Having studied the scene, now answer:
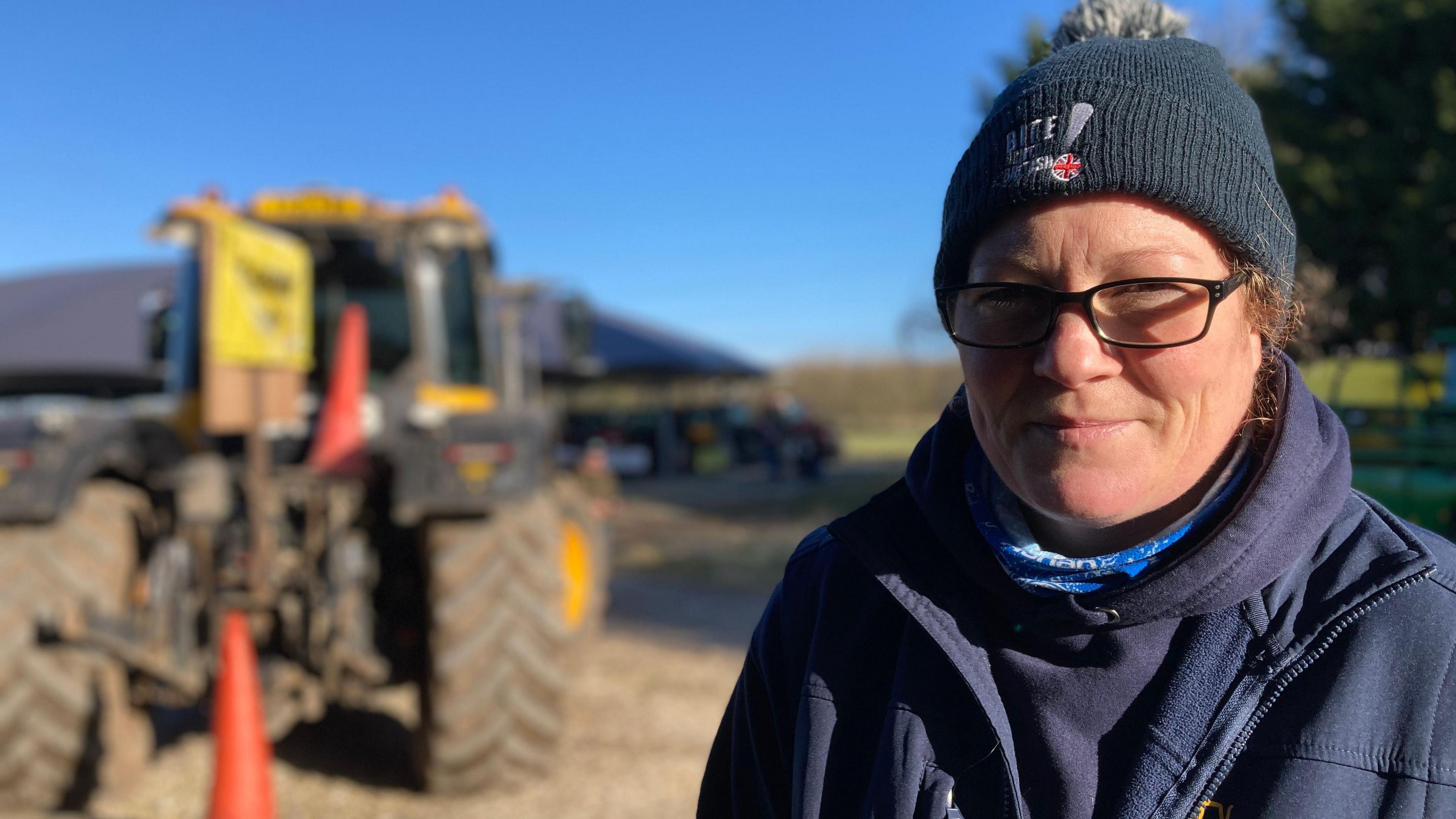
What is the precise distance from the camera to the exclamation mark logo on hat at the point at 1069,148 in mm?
1163

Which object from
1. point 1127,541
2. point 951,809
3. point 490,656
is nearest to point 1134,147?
point 1127,541

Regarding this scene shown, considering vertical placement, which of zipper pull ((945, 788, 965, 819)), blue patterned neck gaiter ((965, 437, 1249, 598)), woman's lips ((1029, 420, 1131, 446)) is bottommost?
zipper pull ((945, 788, 965, 819))

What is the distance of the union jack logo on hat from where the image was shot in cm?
116

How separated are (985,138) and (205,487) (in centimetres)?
368

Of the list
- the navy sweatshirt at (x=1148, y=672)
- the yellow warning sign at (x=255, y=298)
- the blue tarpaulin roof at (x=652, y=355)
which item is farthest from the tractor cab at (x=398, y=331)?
the blue tarpaulin roof at (x=652, y=355)

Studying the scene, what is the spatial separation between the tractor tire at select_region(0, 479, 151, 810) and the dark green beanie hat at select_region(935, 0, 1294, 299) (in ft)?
12.4

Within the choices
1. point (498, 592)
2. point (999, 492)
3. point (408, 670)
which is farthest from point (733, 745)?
point (408, 670)

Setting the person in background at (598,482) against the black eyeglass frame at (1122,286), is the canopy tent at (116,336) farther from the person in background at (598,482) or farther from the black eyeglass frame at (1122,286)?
the black eyeglass frame at (1122,286)

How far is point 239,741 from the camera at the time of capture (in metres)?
3.51

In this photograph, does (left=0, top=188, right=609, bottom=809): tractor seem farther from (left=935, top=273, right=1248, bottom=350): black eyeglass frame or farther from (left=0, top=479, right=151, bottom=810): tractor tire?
(left=935, top=273, right=1248, bottom=350): black eyeglass frame

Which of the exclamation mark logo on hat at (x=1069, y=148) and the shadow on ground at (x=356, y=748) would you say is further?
the shadow on ground at (x=356, y=748)

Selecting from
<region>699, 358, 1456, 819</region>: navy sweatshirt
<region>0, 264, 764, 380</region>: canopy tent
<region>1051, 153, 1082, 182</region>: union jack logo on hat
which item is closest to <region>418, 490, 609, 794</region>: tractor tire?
<region>699, 358, 1456, 819</region>: navy sweatshirt

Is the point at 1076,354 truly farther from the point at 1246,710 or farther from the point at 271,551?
the point at 271,551

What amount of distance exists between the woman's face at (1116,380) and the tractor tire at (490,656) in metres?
3.13
